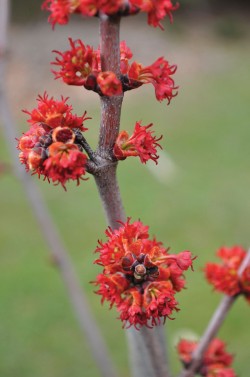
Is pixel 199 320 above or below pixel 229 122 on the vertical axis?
below

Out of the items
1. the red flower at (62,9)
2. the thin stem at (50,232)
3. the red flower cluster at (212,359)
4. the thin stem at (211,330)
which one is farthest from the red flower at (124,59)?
the thin stem at (50,232)

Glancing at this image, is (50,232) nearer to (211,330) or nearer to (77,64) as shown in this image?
(211,330)

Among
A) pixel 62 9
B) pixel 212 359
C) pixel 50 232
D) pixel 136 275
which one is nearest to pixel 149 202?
pixel 50 232

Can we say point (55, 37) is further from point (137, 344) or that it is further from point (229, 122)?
point (137, 344)

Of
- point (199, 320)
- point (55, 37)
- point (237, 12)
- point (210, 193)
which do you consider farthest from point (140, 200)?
point (237, 12)

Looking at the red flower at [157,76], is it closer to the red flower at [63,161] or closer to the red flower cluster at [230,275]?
the red flower at [63,161]

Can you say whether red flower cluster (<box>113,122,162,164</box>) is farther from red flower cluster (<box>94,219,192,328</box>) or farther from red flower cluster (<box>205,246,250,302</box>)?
red flower cluster (<box>205,246,250,302</box>)

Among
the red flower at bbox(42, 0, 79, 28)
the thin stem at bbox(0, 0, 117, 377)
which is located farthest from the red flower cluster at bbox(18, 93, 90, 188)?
the thin stem at bbox(0, 0, 117, 377)
